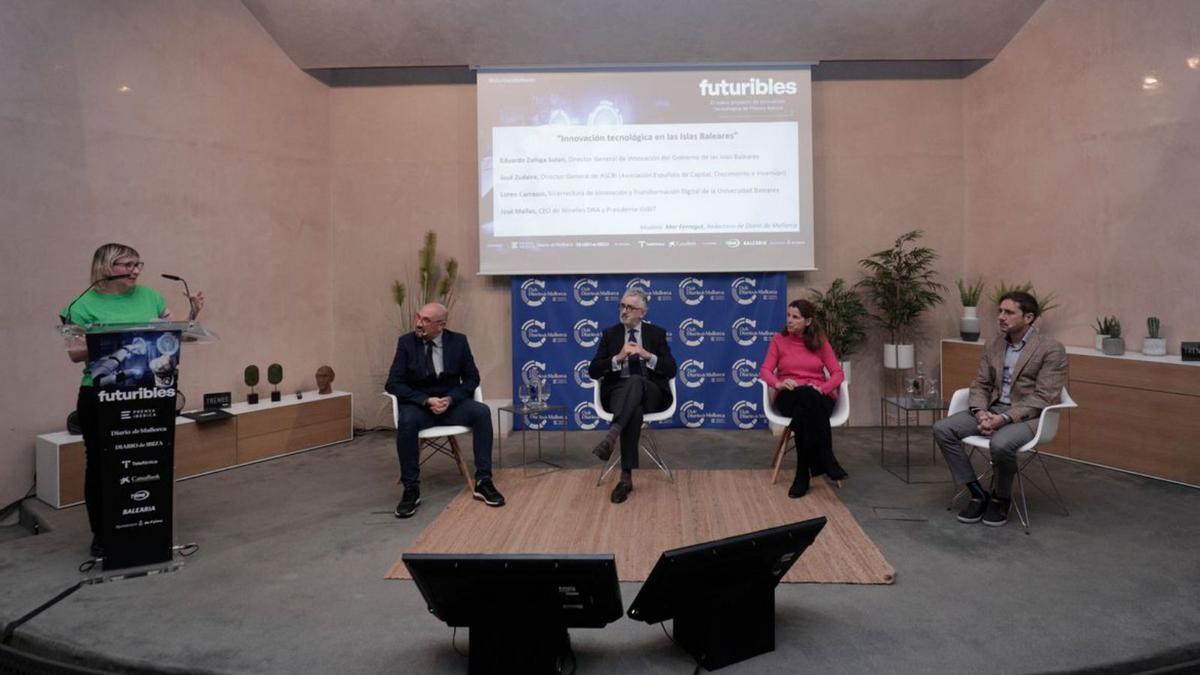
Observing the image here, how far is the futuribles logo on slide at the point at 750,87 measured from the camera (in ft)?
19.3

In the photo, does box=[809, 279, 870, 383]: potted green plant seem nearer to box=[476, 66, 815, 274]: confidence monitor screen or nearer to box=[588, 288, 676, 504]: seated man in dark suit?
box=[476, 66, 815, 274]: confidence monitor screen

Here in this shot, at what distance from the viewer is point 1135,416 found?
428 cm

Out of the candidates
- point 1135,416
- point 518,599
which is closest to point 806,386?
point 1135,416

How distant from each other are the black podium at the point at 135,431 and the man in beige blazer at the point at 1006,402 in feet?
12.3

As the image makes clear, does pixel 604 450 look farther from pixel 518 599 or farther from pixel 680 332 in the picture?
pixel 680 332

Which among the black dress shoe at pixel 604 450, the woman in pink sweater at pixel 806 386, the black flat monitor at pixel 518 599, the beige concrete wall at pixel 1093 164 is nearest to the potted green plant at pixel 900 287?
the beige concrete wall at pixel 1093 164

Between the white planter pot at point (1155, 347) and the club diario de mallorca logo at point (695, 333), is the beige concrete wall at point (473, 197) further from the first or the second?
the white planter pot at point (1155, 347)

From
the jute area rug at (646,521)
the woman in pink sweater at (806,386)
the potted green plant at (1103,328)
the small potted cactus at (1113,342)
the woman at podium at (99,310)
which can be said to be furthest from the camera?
the potted green plant at (1103,328)

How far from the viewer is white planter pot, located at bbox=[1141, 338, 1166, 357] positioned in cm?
432

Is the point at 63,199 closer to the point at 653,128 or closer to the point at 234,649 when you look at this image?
the point at 234,649

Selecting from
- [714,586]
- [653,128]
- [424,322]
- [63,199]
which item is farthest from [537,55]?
[714,586]

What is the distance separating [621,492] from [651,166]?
3127mm

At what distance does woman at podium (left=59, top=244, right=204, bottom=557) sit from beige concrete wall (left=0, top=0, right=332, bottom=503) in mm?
1324

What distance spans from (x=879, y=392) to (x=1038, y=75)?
2895 mm
